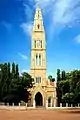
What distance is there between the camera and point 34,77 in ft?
270

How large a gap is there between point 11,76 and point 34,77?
1055 centimetres

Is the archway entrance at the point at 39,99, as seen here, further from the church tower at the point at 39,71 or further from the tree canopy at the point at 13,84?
the tree canopy at the point at 13,84

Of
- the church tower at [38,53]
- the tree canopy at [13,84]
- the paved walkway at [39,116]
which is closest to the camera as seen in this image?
the paved walkway at [39,116]

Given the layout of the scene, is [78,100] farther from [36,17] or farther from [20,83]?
[36,17]

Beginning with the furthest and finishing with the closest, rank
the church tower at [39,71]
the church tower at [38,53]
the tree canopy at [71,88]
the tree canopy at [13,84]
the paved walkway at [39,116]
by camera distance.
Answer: the church tower at [38,53], the church tower at [39,71], the tree canopy at [13,84], the tree canopy at [71,88], the paved walkway at [39,116]

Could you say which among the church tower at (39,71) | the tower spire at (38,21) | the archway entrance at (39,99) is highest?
the tower spire at (38,21)

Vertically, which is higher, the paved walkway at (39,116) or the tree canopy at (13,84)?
the tree canopy at (13,84)

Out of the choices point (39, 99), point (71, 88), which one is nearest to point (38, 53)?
point (39, 99)

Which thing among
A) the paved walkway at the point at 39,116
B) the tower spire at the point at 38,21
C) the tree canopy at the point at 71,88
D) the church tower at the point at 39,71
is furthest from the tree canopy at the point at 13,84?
the paved walkway at the point at 39,116

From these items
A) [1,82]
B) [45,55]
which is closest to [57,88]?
[45,55]

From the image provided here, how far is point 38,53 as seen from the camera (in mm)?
83812

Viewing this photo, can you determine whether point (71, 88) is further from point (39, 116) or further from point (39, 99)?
point (39, 116)

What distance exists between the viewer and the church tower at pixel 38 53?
82.4m

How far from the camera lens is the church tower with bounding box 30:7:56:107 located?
80.1 meters
